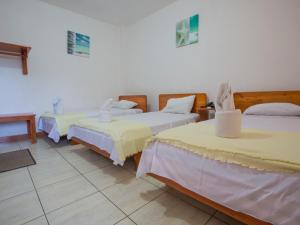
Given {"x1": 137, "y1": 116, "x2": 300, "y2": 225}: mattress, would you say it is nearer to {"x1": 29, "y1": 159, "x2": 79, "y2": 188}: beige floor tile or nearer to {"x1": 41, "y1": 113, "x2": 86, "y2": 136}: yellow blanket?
{"x1": 29, "y1": 159, "x2": 79, "y2": 188}: beige floor tile

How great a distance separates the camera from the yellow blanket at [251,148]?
746 mm

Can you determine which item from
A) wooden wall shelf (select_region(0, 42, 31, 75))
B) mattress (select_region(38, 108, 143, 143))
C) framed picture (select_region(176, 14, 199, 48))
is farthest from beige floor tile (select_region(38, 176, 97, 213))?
framed picture (select_region(176, 14, 199, 48))

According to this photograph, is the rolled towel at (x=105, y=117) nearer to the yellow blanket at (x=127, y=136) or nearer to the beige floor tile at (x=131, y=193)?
the yellow blanket at (x=127, y=136)

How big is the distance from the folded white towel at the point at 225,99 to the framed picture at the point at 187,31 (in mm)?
2222

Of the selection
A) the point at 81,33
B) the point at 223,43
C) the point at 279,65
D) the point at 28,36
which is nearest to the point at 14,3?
the point at 28,36

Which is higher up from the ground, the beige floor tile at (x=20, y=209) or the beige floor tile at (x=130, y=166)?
the beige floor tile at (x=130, y=166)

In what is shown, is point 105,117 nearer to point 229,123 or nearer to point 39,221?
Answer: point 39,221

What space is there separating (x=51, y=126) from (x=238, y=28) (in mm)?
3473

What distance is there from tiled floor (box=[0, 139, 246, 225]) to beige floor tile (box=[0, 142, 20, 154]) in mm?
1008

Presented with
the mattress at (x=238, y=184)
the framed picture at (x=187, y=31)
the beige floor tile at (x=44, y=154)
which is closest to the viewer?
the mattress at (x=238, y=184)

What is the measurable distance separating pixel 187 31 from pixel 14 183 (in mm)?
3444

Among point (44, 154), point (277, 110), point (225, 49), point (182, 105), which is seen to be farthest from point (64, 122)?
point (277, 110)

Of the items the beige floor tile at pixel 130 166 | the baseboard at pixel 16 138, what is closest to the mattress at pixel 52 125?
the baseboard at pixel 16 138

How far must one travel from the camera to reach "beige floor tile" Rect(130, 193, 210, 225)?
1.12 meters
